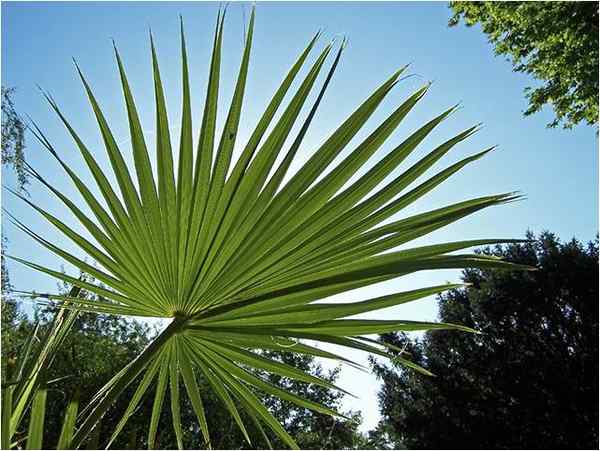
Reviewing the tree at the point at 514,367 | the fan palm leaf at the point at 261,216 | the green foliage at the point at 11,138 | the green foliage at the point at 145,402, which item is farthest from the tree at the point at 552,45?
the green foliage at the point at 145,402

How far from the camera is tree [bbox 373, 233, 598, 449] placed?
18250mm

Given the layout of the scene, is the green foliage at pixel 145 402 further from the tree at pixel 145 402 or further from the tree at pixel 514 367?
the tree at pixel 514 367

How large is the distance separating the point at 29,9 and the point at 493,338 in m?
17.7

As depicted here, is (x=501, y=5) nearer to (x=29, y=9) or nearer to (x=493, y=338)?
(x=29, y=9)

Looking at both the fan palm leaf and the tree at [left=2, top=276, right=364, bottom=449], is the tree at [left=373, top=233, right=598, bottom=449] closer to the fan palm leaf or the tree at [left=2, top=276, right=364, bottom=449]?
the tree at [left=2, top=276, right=364, bottom=449]

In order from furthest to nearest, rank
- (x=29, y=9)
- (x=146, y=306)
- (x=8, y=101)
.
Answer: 1. (x=8, y=101)
2. (x=29, y=9)
3. (x=146, y=306)

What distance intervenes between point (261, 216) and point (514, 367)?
20036 mm

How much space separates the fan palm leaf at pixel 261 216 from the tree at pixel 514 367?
58.1 feet

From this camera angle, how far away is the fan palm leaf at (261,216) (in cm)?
107

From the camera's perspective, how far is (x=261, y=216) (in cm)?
113

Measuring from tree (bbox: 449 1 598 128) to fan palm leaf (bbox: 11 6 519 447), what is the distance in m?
10.5

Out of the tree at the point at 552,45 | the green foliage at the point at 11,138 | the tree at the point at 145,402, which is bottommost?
the tree at the point at 145,402

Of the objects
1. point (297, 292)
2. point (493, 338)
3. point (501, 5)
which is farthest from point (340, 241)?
point (493, 338)

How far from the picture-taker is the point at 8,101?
39.7 feet
